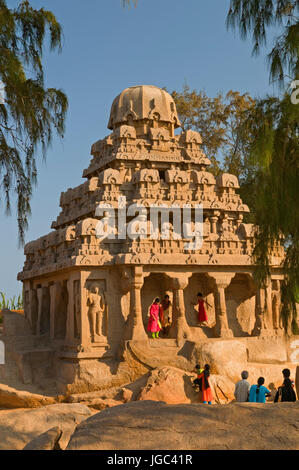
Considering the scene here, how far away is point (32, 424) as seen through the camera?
322 inches

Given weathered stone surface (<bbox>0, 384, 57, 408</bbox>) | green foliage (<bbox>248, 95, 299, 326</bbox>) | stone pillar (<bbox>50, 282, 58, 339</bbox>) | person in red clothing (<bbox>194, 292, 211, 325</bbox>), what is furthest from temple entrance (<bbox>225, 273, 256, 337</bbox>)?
green foliage (<bbox>248, 95, 299, 326</bbox>)

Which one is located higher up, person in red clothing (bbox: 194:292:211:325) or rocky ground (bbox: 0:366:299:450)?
person in red clothing (bbox: 194:292:211:325)

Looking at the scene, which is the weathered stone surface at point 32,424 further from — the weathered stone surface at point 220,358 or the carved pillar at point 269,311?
the carved pillar at point 269,311

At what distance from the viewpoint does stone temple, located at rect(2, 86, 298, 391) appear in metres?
15.8

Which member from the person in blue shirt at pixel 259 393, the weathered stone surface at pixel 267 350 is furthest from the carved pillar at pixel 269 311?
the person in blue shirt at pixel 259 393

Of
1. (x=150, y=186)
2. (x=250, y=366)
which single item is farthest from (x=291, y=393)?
(x=150, y=186)

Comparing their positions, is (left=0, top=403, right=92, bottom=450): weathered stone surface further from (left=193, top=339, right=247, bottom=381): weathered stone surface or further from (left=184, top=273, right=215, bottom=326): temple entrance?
(left=184, top=273, right=215, bottom=326): temple entrance

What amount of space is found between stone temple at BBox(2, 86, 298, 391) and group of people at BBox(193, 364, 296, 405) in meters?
1.72

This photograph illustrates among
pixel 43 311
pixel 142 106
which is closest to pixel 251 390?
pixel 43 311

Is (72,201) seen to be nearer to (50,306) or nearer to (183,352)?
(50,306)

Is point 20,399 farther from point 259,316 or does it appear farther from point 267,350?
point 259,316

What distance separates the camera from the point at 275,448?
5.24 meters

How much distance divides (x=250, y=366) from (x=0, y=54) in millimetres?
11378

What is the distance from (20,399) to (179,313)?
17.2 ft
